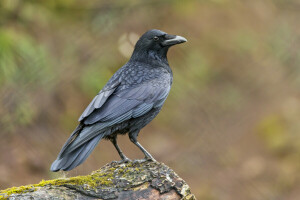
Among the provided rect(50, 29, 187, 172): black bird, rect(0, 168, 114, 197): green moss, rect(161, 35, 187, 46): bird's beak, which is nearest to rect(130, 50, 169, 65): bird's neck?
rect(50, 29, 187, 172): black bird

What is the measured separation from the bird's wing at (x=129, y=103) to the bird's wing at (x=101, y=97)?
0.03 m

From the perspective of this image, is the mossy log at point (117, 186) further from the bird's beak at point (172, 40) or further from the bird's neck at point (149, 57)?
the bird's beak at point (172, 40)

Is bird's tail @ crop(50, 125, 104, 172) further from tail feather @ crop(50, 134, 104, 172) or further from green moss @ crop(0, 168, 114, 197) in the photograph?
green moss @ crop(0, 168, 114, 197)

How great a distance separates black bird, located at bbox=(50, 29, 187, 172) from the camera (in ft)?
14.3

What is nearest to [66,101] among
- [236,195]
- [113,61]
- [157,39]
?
[113,61]

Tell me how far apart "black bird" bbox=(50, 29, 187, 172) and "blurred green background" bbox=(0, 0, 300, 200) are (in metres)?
2.69

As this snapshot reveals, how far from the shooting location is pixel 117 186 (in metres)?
4.19

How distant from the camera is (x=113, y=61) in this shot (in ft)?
29.6

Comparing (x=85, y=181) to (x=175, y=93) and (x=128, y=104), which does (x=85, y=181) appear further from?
(x=175, y=93)

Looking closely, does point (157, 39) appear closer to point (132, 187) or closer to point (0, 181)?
point (132, 187)

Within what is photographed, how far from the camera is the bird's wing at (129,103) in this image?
4.56m

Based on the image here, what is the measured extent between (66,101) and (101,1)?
1804 mm

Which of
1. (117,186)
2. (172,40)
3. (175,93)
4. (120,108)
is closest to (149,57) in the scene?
(172,40)

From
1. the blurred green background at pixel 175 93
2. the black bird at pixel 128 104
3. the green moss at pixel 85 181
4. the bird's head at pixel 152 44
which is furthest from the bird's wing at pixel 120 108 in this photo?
the blurred green background at pixel 175 93
